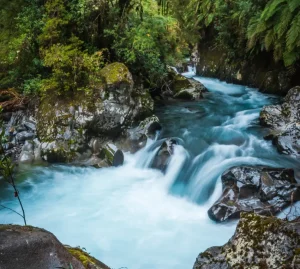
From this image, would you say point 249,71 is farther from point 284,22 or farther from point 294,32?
point 294,32

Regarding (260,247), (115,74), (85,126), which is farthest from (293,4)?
(260,247)

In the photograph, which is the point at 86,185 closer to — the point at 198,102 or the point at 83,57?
the point at 83,57

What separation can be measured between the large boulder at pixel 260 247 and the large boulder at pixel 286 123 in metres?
4.26

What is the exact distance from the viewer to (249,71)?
11.5 metres

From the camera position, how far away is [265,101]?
9930 millimetres

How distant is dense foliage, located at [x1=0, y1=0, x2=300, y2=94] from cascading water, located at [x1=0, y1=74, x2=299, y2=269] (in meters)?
1.94

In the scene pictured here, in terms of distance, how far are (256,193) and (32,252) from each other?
12.8 ft

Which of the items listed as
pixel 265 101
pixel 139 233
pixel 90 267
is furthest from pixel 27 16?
pixel 90 267

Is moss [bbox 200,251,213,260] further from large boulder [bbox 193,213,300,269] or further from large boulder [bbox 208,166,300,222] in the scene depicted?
large boulder [bbox 208,166,300,222]

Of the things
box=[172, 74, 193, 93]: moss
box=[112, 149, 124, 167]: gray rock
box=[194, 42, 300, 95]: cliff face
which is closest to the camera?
box=[112, 149, 124, 167]: gray rock

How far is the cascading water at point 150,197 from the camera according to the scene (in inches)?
199

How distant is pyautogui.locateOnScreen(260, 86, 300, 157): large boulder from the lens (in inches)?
270

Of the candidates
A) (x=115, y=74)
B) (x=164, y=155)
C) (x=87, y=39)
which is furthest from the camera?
(x=87, y=39)

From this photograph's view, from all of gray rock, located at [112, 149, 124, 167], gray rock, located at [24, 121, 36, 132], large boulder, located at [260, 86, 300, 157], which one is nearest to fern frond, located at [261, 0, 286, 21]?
large boulder, located at [260, 86, 300, 157]
